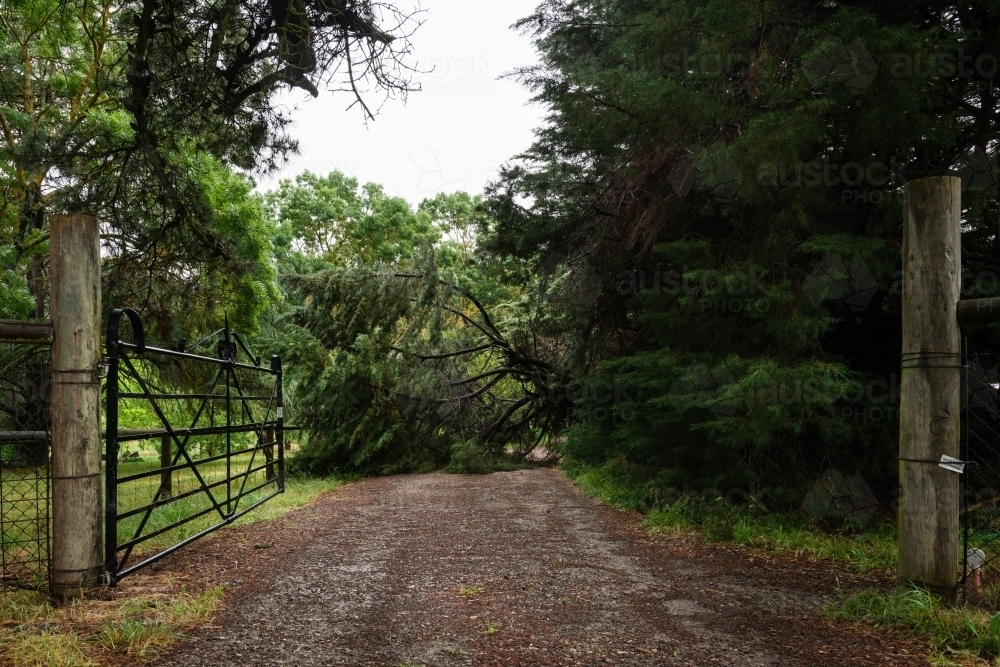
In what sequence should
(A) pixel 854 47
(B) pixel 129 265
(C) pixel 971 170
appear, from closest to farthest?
(A) pixel 854 47 < (C) pixel 971 170 < (B) pixel 129 265

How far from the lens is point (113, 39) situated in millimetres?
9422

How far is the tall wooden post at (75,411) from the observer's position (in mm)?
3871

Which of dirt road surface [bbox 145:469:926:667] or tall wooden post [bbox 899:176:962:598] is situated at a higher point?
tall wooden post [bbox 899:176:962:598]

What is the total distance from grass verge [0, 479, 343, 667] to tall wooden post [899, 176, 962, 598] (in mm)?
4008

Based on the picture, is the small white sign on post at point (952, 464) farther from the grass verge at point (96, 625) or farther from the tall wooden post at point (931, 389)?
the grass verge at point (96, 625)

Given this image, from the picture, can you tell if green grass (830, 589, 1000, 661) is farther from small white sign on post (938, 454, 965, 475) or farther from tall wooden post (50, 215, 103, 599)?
tall wooden post (50, 215, 103, 599)

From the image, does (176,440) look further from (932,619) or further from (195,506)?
(932,619)

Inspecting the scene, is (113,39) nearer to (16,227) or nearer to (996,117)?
(16,227)

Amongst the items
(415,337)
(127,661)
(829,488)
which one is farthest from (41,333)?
(415,337)

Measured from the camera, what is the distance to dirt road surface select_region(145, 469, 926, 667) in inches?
124

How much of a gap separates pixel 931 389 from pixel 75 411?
494cm

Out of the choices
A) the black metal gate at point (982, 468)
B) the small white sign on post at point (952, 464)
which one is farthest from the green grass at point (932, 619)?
the small white sign on post at point (952, 464)

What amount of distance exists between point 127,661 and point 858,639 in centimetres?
356

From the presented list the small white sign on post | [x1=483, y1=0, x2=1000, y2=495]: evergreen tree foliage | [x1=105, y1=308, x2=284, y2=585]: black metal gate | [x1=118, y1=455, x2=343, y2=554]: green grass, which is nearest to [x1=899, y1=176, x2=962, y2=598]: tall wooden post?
the small white sign on post
